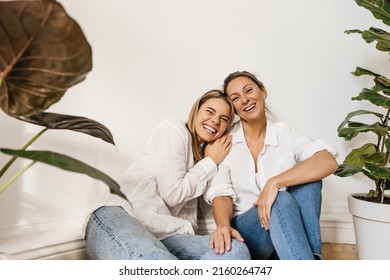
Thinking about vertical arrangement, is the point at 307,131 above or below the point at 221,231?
above

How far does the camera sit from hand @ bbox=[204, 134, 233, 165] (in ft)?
4.76

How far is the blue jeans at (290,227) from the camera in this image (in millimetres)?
1169

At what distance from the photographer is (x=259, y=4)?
66.4 inches

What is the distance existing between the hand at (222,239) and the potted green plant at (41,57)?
21.8 inches

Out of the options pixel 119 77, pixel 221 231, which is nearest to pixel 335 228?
pixel 221 231

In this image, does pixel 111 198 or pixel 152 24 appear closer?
pixel 111 198

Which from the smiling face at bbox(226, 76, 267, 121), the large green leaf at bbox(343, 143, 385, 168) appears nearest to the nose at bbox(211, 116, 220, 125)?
the smiling face at bbox(226, 76, 267, 121)

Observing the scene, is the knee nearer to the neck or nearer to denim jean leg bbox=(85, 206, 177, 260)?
denim jean leg bbox=(85, 206, 177, 260)

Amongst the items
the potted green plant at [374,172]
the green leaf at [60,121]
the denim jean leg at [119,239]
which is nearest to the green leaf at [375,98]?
the potted green plant at [374,172]

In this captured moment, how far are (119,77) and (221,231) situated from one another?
0.75m

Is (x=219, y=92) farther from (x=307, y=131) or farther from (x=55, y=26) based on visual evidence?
(x=55, y=26)

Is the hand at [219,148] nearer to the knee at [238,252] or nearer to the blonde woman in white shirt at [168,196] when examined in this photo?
the blonde woman in white shirt at [168,196]
